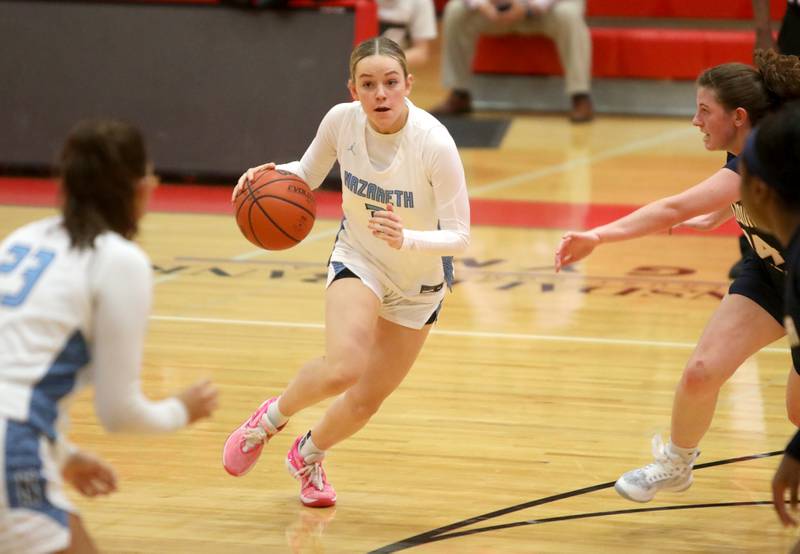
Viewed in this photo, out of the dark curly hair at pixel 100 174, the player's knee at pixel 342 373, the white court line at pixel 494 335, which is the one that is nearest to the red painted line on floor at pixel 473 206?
the white court line at pixel 494 335

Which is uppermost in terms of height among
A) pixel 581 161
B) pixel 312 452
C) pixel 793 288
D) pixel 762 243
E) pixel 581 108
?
pixel 793 288

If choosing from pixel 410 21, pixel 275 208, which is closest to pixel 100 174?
pixel 275 208

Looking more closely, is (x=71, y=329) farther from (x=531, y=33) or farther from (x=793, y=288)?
(x=531, y=33)

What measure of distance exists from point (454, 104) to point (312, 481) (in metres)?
9.33

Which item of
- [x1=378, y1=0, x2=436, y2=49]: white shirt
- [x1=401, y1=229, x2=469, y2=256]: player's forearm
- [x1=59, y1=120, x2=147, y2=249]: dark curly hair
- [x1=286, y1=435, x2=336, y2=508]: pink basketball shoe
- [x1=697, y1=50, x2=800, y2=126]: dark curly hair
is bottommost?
[x1=286, y1=435, x2=336, y2=508]: pink basketball shoe

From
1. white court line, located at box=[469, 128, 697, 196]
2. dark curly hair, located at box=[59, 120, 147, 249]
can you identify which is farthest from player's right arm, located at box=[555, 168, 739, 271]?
white court line, located at box=[469, 128, 697, 196]

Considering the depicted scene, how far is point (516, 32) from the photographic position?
13344mm

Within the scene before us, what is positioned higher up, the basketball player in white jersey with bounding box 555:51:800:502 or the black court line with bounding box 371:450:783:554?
the basketball player in white jersey with bounding box 555:51:800:502

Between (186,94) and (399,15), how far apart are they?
6.04ft

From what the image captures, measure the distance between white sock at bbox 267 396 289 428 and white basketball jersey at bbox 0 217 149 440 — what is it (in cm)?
168

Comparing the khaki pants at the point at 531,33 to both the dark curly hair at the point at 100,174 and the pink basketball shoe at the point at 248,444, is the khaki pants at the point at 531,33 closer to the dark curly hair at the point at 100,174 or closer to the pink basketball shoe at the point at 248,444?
the pink basketball shoe at the point at 248,444

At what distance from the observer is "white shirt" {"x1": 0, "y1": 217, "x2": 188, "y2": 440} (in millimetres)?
2564

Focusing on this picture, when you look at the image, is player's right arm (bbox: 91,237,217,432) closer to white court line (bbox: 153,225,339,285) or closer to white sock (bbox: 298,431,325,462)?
white sock (bbox: 298,431,325,462)

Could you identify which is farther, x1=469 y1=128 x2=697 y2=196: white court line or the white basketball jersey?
x1=469 y1=128 x2=697 y2=196: white court line
